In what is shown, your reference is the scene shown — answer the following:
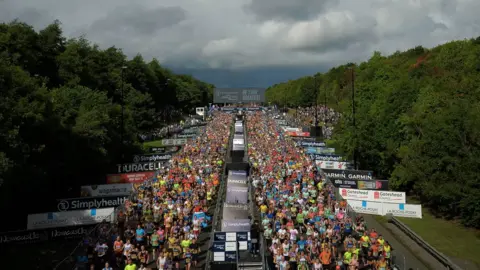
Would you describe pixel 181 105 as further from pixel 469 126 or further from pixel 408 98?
pixel 469 126

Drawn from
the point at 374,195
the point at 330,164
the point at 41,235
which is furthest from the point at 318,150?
the point at 41,235

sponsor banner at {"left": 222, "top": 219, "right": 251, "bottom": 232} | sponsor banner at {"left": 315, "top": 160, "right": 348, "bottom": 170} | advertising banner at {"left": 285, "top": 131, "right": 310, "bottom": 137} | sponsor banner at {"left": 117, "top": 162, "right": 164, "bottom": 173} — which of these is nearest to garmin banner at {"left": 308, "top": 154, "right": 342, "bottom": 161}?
sponsor banner at {"left": 315, "top": 160, "right": 348, "bottom": 170}

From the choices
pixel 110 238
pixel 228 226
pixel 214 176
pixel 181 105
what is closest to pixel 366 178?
pixel 214 176

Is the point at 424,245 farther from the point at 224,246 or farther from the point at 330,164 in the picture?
the point at 330,164

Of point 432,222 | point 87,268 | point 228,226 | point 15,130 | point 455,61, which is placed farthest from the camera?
point 455,61

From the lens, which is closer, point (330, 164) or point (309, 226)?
point (309, 226)

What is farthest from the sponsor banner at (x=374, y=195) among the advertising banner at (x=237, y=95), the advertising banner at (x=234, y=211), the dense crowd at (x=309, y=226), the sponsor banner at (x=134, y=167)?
the advertising banner at (x=237, y=95)
